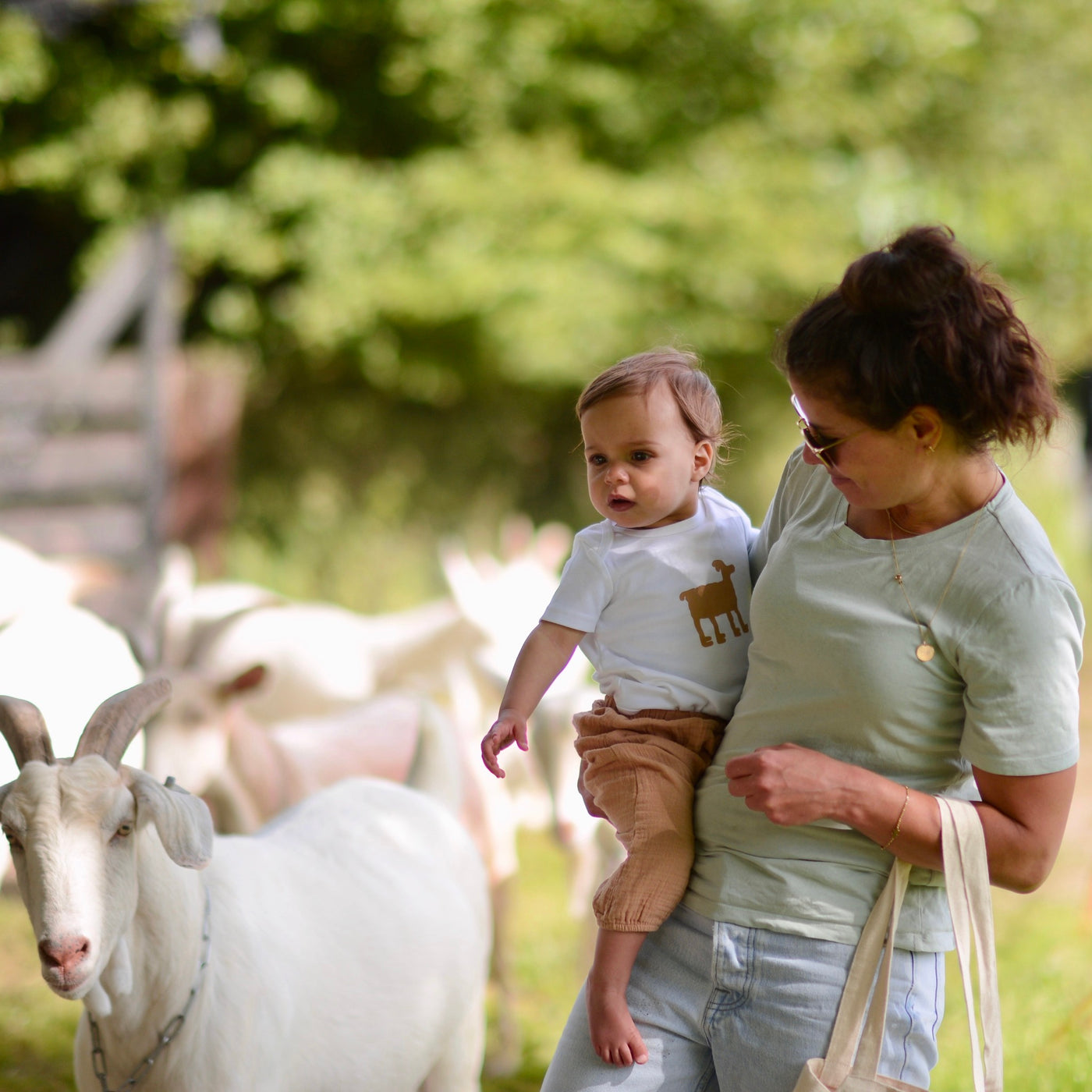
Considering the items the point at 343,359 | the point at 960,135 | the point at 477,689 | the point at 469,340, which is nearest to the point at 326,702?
the point at 477,689

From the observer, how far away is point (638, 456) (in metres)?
2.09

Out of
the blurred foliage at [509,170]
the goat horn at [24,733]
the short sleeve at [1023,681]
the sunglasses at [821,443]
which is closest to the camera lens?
the short sleeve at [1023,681]

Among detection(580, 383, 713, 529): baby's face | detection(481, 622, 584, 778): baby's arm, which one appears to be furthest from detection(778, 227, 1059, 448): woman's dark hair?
detection(481, 622, 584, 778): baby's arm

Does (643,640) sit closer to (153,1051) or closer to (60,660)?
(153,1051)

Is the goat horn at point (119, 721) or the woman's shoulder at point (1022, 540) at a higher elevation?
the woman's shoulder at point (1022, 540)

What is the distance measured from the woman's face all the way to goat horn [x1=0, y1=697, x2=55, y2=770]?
1.40m

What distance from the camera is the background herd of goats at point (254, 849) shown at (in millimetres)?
2094

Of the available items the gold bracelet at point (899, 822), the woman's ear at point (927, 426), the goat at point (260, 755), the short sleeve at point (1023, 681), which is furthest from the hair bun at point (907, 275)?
the goat at point (260, 755)

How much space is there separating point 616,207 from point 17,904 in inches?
292

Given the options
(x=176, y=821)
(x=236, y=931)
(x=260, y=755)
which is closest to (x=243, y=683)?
(x=260, y=755)

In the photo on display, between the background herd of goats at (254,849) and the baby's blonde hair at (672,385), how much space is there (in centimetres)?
100

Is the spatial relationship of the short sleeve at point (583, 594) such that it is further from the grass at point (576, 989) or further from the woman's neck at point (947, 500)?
the grass at point (576, 989)

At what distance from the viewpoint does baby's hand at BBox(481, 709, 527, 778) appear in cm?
194

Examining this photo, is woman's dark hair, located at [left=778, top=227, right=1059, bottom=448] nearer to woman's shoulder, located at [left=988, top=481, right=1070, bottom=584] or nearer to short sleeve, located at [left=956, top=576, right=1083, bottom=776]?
woman's shoulder, located at [left=988, top=481, right=1070, bottom=584]
